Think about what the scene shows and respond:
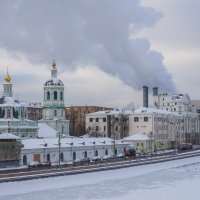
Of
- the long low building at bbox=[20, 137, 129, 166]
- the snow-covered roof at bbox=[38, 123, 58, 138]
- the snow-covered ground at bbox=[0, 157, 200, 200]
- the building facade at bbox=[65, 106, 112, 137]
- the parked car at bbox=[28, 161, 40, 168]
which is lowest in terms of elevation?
the snow-covered ground at bbox=[0, 157, 200, 200]

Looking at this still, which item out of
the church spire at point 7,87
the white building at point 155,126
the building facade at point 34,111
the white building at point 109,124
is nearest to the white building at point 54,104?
the church spire at point 7,87

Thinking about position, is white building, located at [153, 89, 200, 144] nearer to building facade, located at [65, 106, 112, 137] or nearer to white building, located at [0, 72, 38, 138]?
building facade, located at [65, 106, 112, 137]

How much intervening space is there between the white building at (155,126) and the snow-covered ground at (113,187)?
1404 inches

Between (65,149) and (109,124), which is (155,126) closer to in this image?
(109,124)

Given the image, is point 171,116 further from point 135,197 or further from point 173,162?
point 135,197

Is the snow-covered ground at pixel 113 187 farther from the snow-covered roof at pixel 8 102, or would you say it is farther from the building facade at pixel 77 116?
the building facade at pixel 77 116

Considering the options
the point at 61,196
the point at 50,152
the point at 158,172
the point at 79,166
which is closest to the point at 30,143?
the point at 50,152

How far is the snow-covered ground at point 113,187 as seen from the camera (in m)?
36.3

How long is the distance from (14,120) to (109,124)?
113 ft

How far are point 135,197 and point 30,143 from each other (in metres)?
26.1

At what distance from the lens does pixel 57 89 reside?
8106cm

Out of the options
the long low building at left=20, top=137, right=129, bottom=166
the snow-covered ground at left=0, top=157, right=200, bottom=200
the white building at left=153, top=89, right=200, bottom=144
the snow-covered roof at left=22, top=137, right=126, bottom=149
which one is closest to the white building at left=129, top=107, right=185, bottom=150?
the white building at left=153, top=89, right=200, bottom=144

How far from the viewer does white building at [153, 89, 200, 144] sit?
113m

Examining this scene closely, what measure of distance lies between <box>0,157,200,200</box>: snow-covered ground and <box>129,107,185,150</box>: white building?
117 feet
